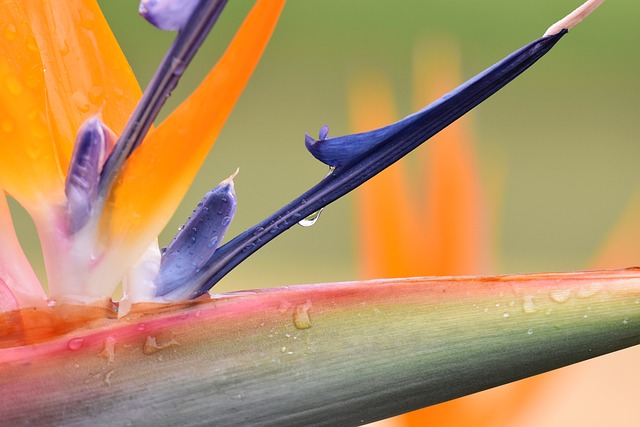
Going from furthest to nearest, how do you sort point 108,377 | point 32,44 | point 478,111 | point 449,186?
1. point 478,111
2. point 449,186
3. point 32,44
4. point 108,377

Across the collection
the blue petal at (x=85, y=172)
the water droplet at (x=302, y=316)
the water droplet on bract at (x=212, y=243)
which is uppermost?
the blue petal at (x=85, y=172)

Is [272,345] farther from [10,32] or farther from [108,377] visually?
[10,32]

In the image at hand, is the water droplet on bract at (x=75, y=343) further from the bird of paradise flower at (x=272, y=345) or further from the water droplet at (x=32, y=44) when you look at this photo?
the water droplet at (x=32, y=44)

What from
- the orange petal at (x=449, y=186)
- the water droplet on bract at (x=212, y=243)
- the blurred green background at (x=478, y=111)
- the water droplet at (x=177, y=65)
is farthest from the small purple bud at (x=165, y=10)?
the blurred green background at (x=478, y=111)

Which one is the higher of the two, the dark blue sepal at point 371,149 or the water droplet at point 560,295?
the dark blue sepal at point 371,149

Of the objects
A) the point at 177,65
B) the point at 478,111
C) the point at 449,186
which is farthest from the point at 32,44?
the point at 478,111

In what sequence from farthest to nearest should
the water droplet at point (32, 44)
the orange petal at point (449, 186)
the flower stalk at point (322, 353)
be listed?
1. the orange petal at point (449, 186)
2. the water droplet at point (32, 44)
3. the flower stalk at point (322, 353)

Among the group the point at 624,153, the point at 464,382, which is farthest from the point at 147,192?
the point at 624,153

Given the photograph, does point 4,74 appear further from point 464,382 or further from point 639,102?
point 639,102
